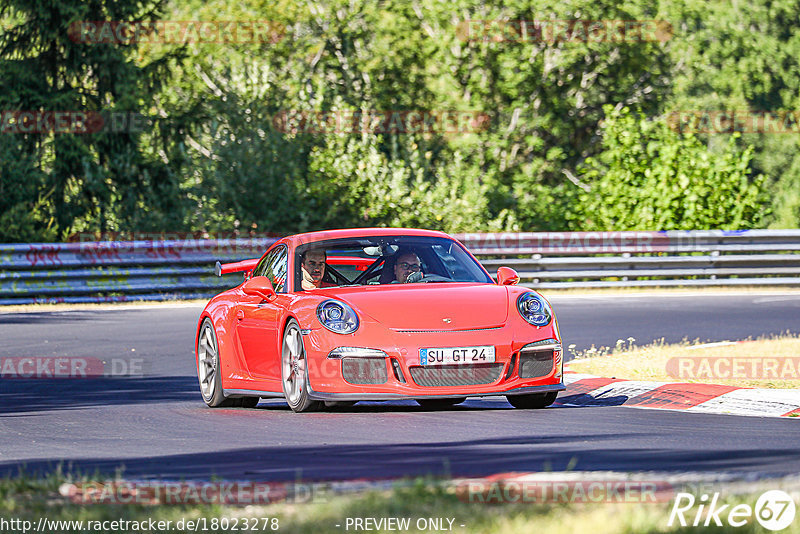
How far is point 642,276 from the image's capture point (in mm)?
25141

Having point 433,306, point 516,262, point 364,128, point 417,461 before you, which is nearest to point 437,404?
point 433,306

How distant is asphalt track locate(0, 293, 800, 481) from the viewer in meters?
6.90

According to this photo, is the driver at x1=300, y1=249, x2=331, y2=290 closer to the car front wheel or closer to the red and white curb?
the car front wheel

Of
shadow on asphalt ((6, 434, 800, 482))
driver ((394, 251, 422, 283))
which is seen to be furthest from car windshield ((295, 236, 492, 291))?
shadow on asphalt ((6, 434, 800, 482))

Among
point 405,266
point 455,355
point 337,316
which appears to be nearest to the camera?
point 455,355

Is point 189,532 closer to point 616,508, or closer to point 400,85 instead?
point 616,508

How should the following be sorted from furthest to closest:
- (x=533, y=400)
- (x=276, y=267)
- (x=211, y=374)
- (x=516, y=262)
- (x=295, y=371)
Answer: (x=516, y=262), (x=211, y=374), (x=276, y=267), (x=533, y=400), (x=295, y=371)

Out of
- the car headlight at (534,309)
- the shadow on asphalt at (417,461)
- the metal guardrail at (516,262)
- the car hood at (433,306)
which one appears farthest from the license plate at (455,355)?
the metal guardrail at (516,262)

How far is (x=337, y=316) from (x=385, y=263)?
1187mm

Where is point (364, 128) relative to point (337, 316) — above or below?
below

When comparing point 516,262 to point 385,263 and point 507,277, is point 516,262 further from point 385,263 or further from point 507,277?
point 507,277

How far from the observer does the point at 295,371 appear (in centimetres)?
975

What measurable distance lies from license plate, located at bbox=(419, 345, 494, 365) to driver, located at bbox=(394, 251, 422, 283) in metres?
1.30

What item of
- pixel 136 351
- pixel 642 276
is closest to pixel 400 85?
pixel 642 276
